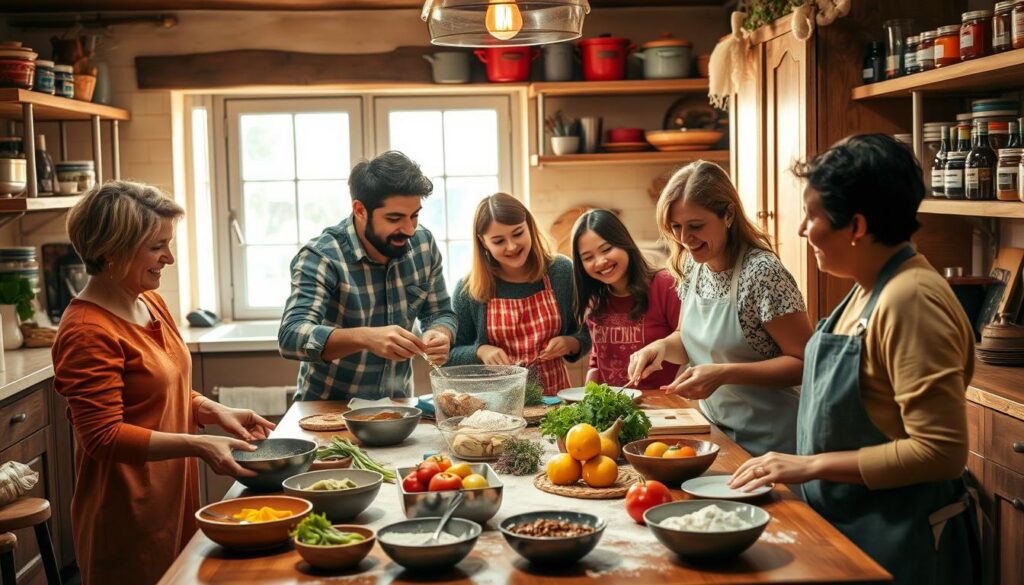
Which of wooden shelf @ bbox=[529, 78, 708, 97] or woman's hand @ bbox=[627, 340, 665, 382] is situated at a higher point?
wooden shelf @ bbox=[529, 78, 708, 97]

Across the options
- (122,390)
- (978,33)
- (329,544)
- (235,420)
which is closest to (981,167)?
(978,33)

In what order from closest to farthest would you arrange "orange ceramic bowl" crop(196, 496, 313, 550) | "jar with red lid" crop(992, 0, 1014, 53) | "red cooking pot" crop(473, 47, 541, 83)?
"orange ceramic bowl" crop(196, 496, 313, 550), "jar with red lid" crop(992, 0, 1014, 53), "red cooking pot" crop(473, 47, 541, 83)

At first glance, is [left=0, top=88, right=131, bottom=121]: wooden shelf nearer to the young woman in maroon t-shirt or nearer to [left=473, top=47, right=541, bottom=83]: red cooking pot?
[left=473, top=47, right=541, bottom=83]: red cooking pot

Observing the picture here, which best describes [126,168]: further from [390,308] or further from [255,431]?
[255,431]

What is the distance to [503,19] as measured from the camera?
2.71 meters

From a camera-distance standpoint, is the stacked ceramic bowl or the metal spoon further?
the stacked ceramic bowl

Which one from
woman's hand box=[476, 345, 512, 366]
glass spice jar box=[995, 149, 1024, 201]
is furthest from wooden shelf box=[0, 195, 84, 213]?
glass spice jar box=[995, 149, 1024, 201]

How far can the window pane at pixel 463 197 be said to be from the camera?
5.73m

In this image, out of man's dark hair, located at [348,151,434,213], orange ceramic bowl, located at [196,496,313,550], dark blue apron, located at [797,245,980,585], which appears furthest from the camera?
man's dark hair, located at [348,151,434,213]

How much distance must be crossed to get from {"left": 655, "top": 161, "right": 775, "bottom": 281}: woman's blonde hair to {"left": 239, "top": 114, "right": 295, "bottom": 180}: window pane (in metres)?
3.25

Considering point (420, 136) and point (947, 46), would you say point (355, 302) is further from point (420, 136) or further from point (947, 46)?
point (420, 136)

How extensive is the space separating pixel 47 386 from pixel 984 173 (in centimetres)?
335

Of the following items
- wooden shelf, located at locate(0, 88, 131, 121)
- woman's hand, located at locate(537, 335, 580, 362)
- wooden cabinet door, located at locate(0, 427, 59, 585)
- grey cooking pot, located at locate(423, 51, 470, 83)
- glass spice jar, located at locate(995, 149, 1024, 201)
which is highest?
grey cooking pot, located at locate(423, 51, 470, 83)

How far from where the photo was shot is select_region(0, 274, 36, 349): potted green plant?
4.49 metres
